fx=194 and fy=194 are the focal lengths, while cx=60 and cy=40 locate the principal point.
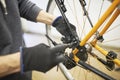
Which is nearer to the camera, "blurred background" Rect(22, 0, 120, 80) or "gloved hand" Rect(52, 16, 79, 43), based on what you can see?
"gloved hand" Rect(52, 16, 79, 43)

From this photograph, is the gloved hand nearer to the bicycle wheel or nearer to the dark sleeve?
the dark sleeve

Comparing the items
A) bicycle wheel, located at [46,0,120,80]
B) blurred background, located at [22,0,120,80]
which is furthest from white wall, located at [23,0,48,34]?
bicycle wheel, located at [46,0,120,80]

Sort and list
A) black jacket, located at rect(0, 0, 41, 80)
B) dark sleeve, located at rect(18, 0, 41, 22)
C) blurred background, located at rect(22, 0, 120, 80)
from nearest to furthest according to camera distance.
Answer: black jacket, located at rect(0, 0, 41, 80), dark sleeve, located at rect(18, 0, 41, 22), blurred background, located at rect(22, 0, 120, 80)

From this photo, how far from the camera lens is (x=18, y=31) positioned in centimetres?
70

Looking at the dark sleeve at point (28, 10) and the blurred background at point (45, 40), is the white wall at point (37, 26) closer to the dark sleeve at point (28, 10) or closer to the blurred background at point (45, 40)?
the blurred background at point (45, 40)

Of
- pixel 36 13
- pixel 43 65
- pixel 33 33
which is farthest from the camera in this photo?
pixel 33 33

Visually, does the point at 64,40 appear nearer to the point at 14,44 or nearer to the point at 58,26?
the point at 58,26

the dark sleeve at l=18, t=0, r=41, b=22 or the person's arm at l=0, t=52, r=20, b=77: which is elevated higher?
the dark sleeve at l=18, t=0, r=41, b=22

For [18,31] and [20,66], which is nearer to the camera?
[20,66]

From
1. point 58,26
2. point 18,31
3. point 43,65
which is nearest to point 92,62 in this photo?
point 58,26

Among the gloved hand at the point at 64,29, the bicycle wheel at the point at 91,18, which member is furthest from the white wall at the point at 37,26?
the gloved hand at the point at 64,29

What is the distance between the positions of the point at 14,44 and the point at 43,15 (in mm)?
279

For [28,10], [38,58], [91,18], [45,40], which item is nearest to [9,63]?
[38,58]

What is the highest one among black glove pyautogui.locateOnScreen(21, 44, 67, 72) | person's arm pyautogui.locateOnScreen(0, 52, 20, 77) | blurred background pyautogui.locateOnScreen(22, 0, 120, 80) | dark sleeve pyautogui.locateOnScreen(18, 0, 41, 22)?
dark sleeve pyautogui.locateOnScreen(18, 0, 41, 22)
